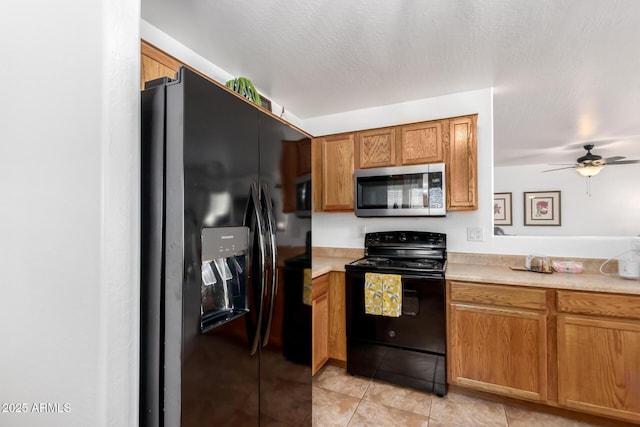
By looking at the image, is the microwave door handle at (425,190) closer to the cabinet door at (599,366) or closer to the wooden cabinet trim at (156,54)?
the cabinet door at (599,366)

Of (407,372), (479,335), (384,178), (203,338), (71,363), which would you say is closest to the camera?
(71,363)

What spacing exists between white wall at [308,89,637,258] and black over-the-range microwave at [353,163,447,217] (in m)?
0.34

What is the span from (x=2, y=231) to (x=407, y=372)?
2411 mm

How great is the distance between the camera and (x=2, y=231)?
3.02 feet

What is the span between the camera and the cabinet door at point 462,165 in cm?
241

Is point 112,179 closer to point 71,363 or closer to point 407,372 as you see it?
point 71,363

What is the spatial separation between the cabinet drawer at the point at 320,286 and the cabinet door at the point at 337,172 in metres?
0.75

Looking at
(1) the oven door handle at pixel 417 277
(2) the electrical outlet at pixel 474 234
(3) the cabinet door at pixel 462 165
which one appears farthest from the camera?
(2) the electrical outlet at pixel 474 234

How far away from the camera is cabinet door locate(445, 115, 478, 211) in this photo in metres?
2.41

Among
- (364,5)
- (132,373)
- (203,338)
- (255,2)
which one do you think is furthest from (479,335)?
(255,2)

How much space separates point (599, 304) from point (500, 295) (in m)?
0.51

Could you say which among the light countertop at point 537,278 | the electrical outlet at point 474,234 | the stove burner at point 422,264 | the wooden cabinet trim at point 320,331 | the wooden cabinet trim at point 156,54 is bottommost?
the wooden cabinet trim at point 320,331

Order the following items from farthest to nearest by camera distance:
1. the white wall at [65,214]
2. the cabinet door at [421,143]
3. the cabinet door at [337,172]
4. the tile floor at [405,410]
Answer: the cabinet door at [337,172] → the cabinet door at [421,143] → the tile floor at [405,410] → the white wall at [65,214]

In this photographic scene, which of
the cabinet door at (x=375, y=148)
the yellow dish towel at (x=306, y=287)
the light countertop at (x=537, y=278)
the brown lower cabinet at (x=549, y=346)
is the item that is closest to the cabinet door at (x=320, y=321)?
the light countertop at (x=537, y=278)
